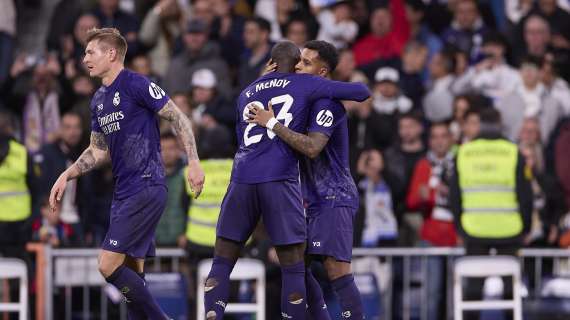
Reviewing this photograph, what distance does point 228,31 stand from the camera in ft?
59.3

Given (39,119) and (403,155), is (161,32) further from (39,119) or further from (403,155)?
(403,155)

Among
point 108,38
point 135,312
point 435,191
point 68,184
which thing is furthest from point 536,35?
point 135,312

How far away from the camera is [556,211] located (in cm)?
1592

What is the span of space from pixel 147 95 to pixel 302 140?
1292mm

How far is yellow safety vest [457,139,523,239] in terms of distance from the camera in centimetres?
1429

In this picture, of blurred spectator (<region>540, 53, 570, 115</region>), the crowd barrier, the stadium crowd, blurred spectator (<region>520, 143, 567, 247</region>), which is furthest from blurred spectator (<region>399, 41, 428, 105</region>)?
the crowd barrier

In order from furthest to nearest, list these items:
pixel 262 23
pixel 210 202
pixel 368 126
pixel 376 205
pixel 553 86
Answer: pixel 262 23 → pixel 553 86 → pixel 368 126 → pixel 376 205 → pixel 210 202

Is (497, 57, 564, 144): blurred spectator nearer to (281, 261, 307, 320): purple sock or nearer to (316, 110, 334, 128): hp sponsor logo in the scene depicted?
(316, 110, 334, 128): hp sponsor logo

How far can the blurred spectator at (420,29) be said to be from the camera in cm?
1822

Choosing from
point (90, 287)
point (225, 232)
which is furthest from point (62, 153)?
point (225, 232)

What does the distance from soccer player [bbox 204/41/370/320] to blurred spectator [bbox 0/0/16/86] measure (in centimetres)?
760

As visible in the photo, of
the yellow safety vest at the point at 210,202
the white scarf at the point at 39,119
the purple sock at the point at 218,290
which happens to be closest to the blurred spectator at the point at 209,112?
the yellow safety vest at the point at 210,202

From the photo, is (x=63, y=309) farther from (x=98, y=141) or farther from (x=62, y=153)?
(x=98, y=141)

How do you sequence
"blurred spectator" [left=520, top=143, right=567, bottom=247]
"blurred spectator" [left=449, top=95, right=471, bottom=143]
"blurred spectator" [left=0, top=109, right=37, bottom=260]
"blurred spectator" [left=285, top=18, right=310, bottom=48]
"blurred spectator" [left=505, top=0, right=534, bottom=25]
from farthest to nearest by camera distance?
"blurred spectator" [left=505, top=0, right=534, bottom=25], "blurred spectator" [left=285, top=18, right=310, bottom=48], "blurred spectator" [left=449, top=95, right=471, bottom=143], "blurred spectator" [left=520, top=143, right=567, bottom=247], "blurred spectator" [left=0, top=109, right=37, bottom=260]
